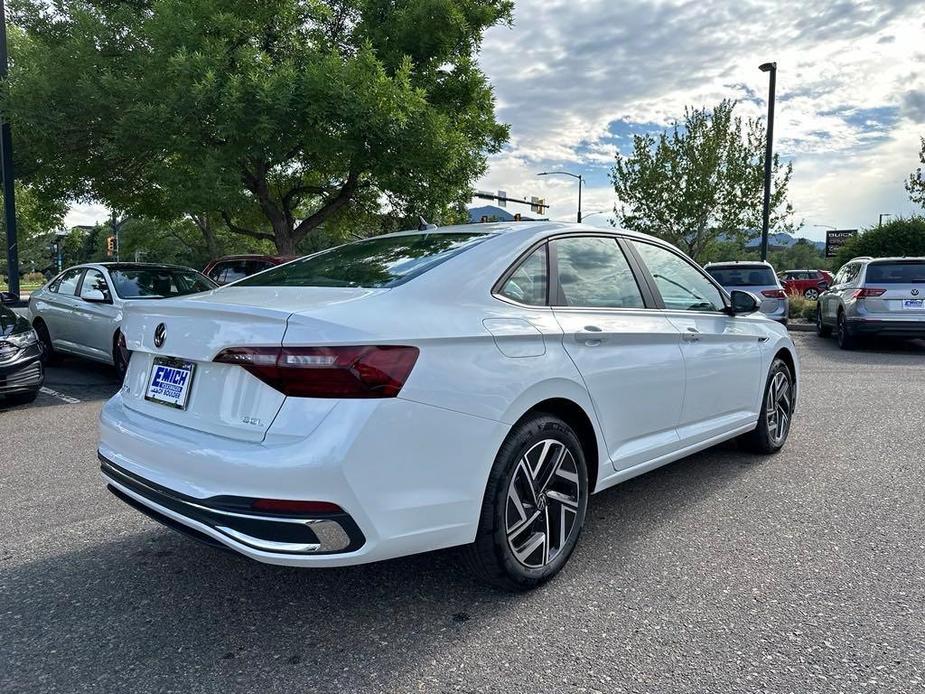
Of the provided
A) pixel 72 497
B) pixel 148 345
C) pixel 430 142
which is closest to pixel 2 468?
pixel 72 497

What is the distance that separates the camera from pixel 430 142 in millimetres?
11484

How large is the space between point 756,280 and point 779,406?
890cm

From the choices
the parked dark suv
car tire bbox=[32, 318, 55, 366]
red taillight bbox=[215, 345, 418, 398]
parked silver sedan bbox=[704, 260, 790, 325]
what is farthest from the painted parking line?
parked silver sedan bbox=[704, 260, 790, 325]

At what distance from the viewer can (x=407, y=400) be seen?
2.44m

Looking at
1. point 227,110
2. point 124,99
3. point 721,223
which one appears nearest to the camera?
point 227,110

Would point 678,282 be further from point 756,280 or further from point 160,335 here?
point 756,280

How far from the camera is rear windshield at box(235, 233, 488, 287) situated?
3.01 meters

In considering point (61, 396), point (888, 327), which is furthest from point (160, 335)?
point (888, 327)

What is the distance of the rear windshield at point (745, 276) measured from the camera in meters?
13.4

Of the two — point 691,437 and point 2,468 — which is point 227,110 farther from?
point 691,437

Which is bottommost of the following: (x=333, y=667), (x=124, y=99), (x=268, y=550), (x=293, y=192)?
(x=333, y=667)

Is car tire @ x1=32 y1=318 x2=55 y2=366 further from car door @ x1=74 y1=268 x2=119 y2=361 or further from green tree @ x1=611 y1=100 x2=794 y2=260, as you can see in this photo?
green tree @ x1=611 y1=100 x2=794 y2=260

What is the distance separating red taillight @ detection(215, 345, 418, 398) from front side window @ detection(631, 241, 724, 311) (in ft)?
6.84

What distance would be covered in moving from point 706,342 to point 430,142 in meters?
8.25
